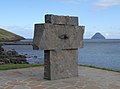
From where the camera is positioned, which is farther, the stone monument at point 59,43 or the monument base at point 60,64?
the monument base at point 60,64

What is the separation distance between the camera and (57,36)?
36.9ft

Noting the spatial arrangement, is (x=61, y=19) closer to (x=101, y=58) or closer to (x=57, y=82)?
(x=57, y=82)

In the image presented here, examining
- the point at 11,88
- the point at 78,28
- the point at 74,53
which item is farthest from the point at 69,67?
the point at 11,88

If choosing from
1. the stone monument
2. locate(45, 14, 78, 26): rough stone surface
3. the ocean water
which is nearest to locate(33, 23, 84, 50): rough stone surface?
the stone monument

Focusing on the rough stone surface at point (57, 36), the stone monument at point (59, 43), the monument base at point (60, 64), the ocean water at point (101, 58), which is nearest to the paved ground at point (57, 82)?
the monument base at point (60, 64)

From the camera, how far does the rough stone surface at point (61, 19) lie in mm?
10789

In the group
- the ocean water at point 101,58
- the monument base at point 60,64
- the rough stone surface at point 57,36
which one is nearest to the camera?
the rough stone surface at point 57,36

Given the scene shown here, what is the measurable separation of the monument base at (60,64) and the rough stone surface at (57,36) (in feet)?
0.90

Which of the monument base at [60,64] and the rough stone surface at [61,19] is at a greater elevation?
the rough stone surface at [61,19]

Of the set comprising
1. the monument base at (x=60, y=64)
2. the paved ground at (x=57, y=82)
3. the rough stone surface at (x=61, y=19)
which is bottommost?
the paved ground at (x=57, y=82)

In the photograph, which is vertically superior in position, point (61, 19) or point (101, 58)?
point (61, 19)

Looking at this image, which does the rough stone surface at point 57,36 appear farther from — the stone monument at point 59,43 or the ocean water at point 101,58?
the ocean water at point 101,58

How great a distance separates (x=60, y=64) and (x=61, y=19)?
187 cm

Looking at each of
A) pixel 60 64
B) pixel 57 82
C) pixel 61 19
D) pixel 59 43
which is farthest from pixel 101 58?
pixel 57 82
